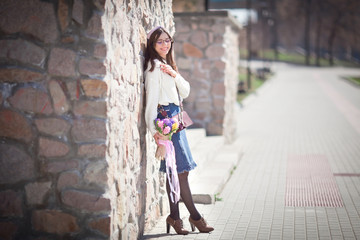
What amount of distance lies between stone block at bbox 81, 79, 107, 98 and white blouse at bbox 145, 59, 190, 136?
0.90m

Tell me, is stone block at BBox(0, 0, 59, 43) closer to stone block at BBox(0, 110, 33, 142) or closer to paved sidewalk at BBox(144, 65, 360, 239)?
Result: stone block at BBox(0, 110, 33, 142)

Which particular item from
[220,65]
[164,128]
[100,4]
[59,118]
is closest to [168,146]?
[164,128]

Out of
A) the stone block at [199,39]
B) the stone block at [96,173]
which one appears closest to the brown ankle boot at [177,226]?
the stone block at [96,173]

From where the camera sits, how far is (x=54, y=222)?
383 cm

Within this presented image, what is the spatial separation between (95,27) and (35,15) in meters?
0.46

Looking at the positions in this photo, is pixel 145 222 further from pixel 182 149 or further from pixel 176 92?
pixel 176 92

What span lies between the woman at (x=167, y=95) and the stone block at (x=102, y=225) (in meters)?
1.02

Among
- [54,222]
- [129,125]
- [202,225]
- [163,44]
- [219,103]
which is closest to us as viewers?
[54,222]

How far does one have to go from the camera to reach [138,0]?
448 centimetres

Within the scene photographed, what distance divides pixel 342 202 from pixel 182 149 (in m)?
2.52

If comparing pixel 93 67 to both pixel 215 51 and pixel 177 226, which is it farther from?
pixel 215 51

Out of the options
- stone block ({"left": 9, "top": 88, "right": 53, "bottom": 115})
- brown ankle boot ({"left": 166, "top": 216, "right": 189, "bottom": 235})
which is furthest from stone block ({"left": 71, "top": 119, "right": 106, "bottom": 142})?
brown ankle boot ({"left": 166, "top": 216, "right": 189, "bottom": 235})

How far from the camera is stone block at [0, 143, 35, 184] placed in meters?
3.78

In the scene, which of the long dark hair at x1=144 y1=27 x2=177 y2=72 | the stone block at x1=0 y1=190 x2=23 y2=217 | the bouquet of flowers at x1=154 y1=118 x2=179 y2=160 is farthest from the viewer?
the long dark hair at x1=144 y1=27 x2=177 y2=72
